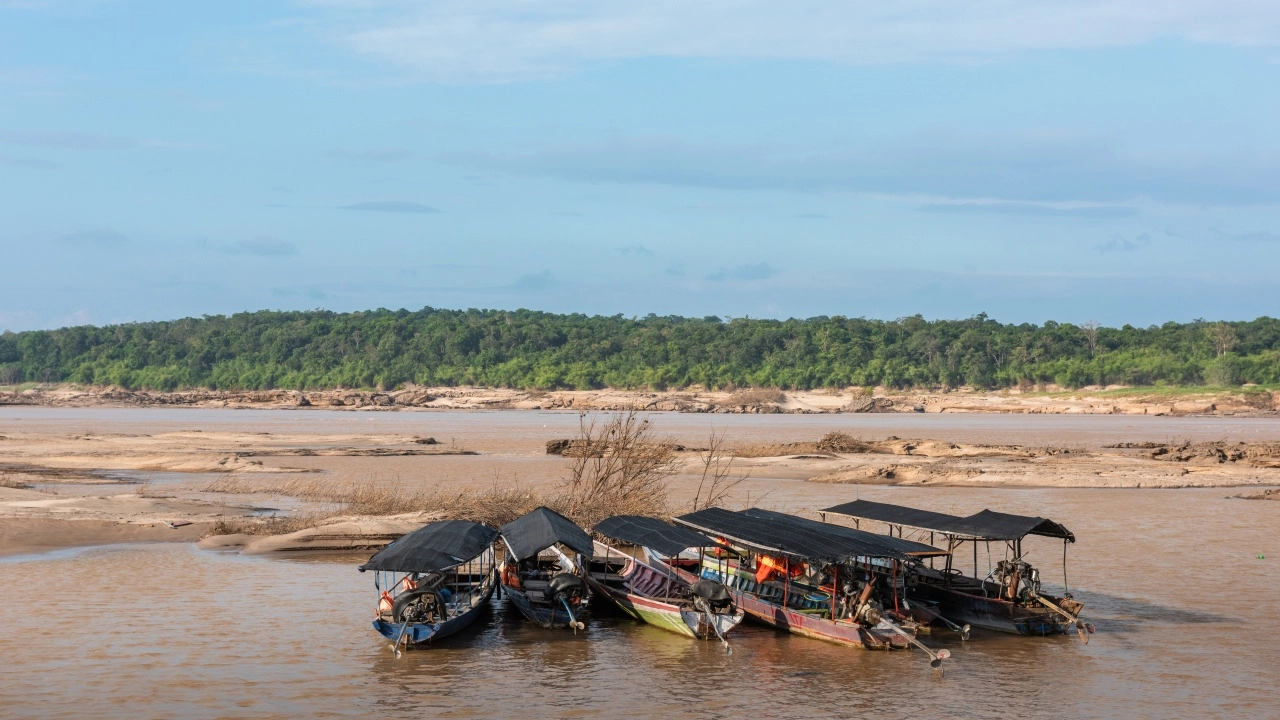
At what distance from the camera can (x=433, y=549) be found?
67.2ft

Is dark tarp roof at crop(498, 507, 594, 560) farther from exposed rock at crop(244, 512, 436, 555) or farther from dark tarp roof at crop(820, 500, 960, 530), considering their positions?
exposed rock at crop(244, 512, 436, 555)

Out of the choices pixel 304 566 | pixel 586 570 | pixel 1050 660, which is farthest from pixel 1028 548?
pixel 304 566

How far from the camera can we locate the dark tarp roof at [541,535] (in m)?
21.1

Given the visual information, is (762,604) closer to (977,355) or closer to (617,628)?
(617,628)

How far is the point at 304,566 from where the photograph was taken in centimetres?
2759

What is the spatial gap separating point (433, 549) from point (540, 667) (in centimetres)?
281

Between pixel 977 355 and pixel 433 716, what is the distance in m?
125

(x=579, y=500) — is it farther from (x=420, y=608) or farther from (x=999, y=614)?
(x=999, y=614)

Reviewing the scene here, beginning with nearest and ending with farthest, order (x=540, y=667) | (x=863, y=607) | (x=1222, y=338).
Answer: (x=540, y=667), (x=863, y=607), (x=1222, y=338)

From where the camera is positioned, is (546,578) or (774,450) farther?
(774,450)

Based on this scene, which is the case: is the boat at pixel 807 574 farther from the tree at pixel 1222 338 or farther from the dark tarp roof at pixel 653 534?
the tree at pixel 1222 338

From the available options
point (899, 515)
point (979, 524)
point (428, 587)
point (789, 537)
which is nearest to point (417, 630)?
point (428, 587)

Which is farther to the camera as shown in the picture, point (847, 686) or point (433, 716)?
point (847, 686)

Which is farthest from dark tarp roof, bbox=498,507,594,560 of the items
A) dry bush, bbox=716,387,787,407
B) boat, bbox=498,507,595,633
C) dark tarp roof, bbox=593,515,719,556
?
dry bush, bbox=716,387,787,407
